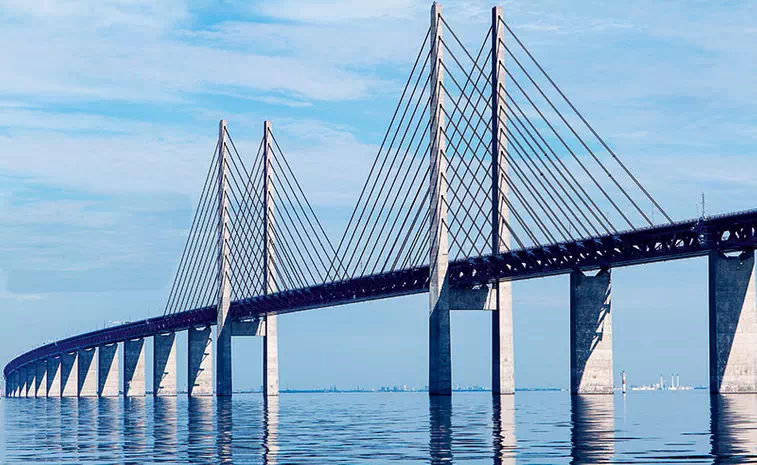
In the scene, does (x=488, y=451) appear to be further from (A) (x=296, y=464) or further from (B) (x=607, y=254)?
(B) (x=607, y=254)

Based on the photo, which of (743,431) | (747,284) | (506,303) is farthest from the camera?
(506,303)

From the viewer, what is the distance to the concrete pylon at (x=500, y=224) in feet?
321

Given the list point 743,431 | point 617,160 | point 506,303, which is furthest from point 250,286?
point 743,431

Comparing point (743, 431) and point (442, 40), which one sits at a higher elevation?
point (442, 40)

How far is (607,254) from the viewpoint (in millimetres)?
91000

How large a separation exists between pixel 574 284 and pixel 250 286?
50432 millimetres

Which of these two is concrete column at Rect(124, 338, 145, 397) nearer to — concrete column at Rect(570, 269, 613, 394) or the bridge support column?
the bridge support column

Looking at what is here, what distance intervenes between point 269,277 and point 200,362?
2874 centimetres

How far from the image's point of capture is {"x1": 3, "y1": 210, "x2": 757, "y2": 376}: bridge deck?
81312 mm

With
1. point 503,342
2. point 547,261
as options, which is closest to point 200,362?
point 503,342

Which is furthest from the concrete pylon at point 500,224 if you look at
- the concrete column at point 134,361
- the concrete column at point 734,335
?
the concrete column at point 134,361

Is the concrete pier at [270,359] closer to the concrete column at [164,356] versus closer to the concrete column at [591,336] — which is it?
the concrete column at [164,356]

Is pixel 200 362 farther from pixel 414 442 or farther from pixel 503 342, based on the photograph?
pixel 414 442

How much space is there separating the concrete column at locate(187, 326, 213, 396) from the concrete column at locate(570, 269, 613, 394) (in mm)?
73285
